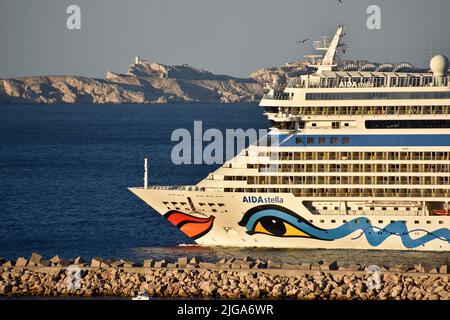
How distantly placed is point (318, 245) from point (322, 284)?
10.7m

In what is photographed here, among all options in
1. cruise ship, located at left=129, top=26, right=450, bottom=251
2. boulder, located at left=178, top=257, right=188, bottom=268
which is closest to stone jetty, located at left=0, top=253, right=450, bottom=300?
boulder, located at left=178, top=257, right=188, bottom=268

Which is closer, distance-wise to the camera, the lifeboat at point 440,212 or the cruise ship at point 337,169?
the lifeboat at point 440,212

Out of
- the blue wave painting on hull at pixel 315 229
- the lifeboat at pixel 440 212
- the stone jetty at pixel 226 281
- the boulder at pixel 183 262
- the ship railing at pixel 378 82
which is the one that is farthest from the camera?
the ship railing at pixel 378 82

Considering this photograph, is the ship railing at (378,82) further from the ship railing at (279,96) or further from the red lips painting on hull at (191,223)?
the red lips painting on hull at (191,223)

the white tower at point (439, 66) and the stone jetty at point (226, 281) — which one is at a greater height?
the white tower at point (439, 66)

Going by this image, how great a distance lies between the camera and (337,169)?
168 ft

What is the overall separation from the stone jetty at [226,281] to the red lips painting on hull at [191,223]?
926cm

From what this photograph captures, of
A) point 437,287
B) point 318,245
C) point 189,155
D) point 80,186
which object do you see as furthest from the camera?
point 189,155

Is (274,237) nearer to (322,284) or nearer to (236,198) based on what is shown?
(236,198)

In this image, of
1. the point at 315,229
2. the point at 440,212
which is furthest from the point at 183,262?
the point at 440,212

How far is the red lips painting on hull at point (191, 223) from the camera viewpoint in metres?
51.3

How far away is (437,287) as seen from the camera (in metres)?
39.5

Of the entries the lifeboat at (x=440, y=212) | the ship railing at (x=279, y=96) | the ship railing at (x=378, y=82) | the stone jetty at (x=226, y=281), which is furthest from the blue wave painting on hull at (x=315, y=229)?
the stone jetty at (x=226, y=281)
